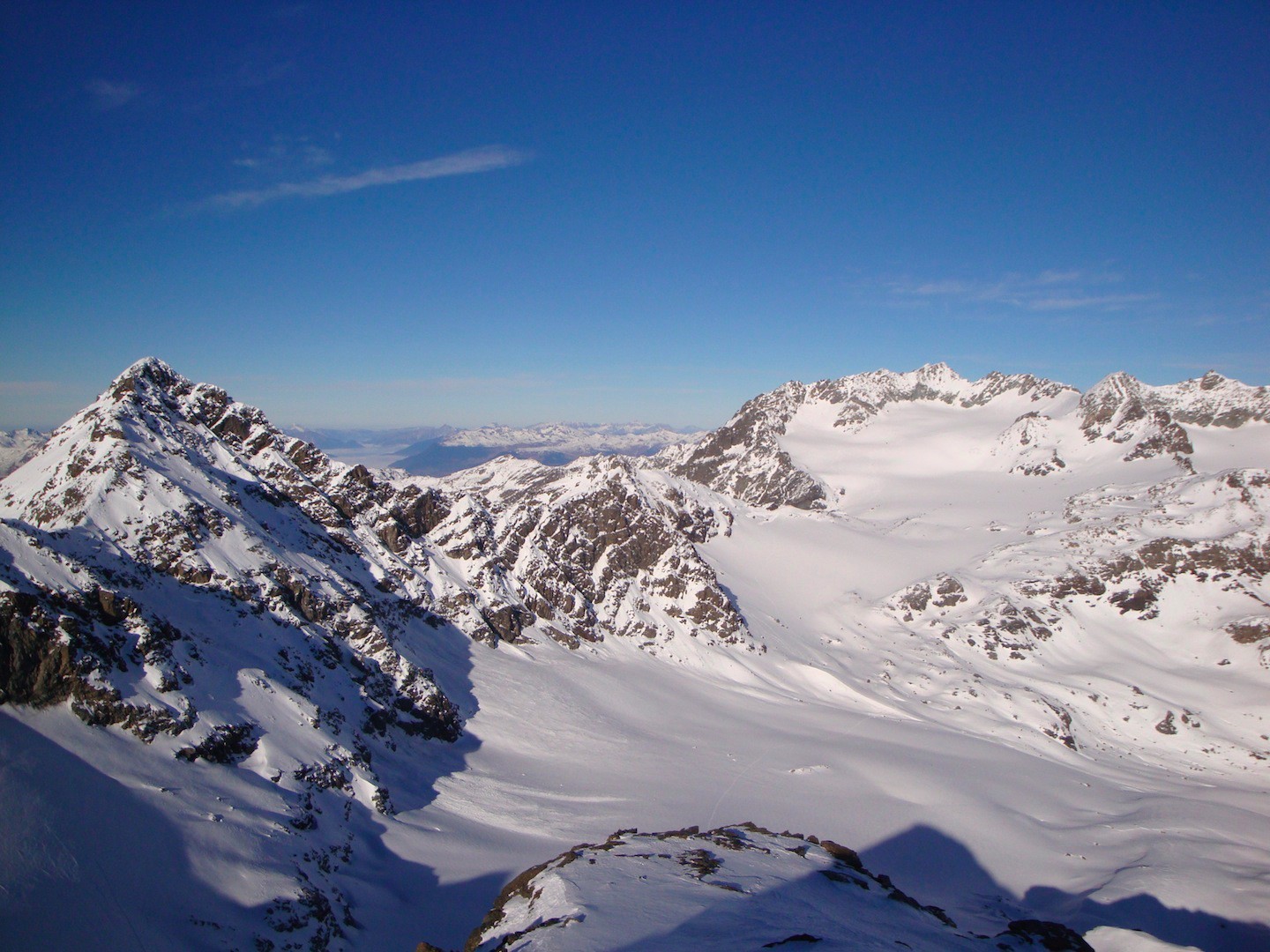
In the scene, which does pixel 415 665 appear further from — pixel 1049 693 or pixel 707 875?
pixel 1049 693

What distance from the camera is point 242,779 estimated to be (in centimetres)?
3888

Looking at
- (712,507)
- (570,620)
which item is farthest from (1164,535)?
(570,620)

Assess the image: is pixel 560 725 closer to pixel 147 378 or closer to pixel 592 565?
pixel 592 565

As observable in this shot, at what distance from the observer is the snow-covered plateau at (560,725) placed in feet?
93.6

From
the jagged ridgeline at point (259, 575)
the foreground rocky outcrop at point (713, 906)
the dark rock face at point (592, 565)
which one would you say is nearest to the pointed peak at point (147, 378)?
the jagged ridgeline at point (259, 575)

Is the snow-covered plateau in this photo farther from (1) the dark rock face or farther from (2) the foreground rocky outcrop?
(1) the dark rock face

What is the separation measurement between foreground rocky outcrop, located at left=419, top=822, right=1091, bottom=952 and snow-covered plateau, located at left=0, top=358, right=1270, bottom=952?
0.73 feet

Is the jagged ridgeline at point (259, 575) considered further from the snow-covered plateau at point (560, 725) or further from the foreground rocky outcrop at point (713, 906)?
the foreground rocky outcrop at point (713, 906)

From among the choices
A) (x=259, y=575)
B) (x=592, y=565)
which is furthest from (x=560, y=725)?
(x=592, y=565)

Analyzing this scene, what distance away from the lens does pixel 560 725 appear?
72.3 m

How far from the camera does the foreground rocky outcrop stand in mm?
21234

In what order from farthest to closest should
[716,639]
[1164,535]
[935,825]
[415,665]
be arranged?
[1164,535]
[716,639]
[415,665]
[935,825]

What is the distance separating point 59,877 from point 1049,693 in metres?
136

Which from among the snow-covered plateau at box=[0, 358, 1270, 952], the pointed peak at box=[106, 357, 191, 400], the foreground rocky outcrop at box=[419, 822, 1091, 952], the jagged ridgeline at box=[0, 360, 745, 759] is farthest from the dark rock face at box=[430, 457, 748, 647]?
the foreground rocky outcrop at box=[419, 822, 1091, 952]
